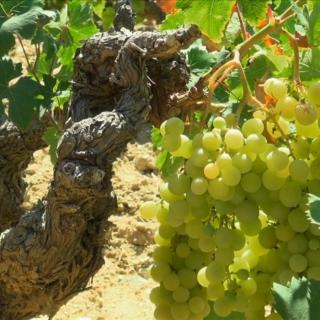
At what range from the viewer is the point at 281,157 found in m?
1.12

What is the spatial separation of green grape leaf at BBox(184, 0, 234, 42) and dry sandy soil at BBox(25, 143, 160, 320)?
1.16m

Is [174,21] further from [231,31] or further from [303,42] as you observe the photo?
[303,42]

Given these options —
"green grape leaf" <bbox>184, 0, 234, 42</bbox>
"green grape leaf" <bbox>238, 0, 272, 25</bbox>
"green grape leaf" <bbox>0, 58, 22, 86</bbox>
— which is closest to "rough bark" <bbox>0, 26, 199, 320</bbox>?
"green grape leaf" <bbox>184, 0, 234, 42</bbox>

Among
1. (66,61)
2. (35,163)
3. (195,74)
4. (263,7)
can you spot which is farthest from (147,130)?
(263,7)

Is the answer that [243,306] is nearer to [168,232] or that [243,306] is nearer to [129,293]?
[168,232]

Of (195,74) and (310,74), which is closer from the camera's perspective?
(310,74)

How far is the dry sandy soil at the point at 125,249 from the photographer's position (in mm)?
2816

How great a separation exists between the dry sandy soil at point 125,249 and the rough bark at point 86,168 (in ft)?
2.41

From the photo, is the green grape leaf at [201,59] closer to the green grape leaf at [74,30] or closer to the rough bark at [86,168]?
the rough bark at [86,168]

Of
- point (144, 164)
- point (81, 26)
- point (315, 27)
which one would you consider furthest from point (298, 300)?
point (144, 164)

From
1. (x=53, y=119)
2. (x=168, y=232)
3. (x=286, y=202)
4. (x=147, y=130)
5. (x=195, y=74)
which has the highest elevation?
(x=286, y=202)

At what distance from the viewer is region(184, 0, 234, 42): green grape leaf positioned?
1.41 m

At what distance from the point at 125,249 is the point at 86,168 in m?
1.74

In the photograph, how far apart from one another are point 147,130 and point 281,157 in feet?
9.76
